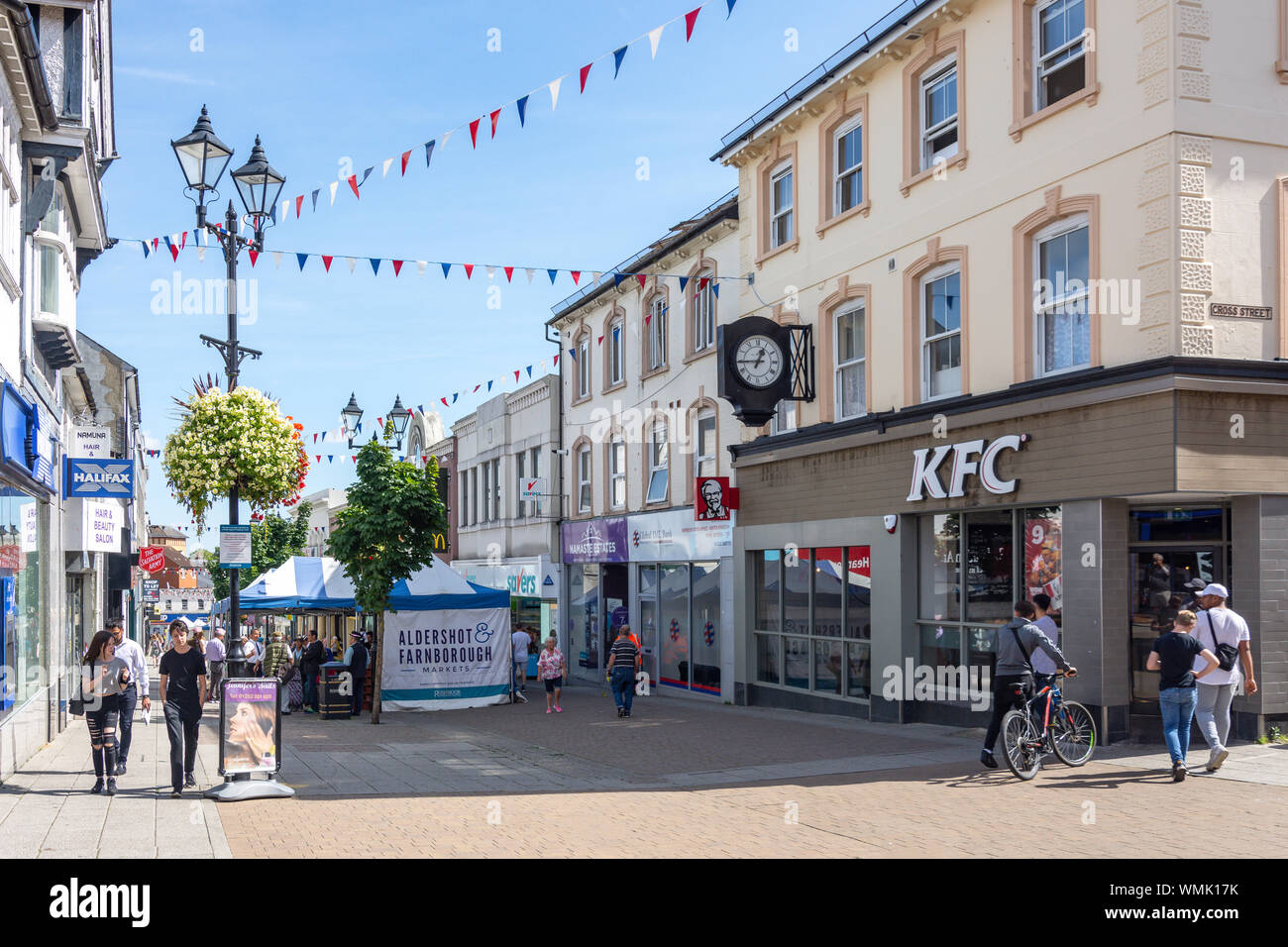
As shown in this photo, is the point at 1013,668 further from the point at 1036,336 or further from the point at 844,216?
the point at 844,216

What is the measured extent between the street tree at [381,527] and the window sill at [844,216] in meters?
7.88

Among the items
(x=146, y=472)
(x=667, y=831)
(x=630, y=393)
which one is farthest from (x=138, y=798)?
(x=146, y=472)

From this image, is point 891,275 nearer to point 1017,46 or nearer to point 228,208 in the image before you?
point 1017,46

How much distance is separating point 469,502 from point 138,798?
3081cm

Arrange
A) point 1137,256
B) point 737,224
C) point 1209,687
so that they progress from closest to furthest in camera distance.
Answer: point 1209,687 → point 1137,256 → point 737,224

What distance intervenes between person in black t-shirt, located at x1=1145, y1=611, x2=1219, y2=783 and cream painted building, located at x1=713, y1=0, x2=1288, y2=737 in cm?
200

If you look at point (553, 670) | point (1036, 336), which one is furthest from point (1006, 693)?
point (553, 670)

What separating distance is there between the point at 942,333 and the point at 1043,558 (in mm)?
3765

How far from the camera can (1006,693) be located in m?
12.5

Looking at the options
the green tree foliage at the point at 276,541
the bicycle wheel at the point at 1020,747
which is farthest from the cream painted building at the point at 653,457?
the green tree foliage at the point at 276,541

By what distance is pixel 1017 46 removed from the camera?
15.5 metres

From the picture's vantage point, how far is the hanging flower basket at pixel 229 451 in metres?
17.7

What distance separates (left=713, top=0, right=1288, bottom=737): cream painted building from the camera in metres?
13.2

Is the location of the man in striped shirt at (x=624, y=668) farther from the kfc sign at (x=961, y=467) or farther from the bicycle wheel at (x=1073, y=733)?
the bicycle wheel at (x=1073, y=733)
